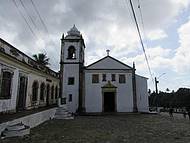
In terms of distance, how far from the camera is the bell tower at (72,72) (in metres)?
26.5

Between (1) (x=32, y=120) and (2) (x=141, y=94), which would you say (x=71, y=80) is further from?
(1) (x=32, y=120)

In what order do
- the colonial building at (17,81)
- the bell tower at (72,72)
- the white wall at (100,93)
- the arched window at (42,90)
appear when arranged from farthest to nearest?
the white wall at (100,93) < the bell tower at (72,72) < the arched window at (42,90) < the colonial building at (17,81)

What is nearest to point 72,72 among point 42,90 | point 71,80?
point 71,80

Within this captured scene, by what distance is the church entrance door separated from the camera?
90.7 feet

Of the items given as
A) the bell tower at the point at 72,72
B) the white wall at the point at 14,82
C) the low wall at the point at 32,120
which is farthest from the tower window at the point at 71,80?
the low wall at the point at 32,120

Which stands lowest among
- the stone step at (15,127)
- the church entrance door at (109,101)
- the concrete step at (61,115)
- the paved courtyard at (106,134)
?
the paved courtyard at (106,134)

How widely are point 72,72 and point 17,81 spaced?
1275 cm

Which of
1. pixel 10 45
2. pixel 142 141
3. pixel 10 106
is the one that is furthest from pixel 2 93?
pixel 142 141

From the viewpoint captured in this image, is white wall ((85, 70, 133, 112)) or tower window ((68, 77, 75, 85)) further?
tower window ((68, 77, 75, 85))

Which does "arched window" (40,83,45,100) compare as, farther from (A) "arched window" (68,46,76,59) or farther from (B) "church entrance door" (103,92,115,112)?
(B) "church entrance door" (103,92,115,112)

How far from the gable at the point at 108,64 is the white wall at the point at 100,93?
640 millimetres

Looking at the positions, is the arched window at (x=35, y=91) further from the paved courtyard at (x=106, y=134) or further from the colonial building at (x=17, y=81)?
the paved courtyard at (x=106, y=134)

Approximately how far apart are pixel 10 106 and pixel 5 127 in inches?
188

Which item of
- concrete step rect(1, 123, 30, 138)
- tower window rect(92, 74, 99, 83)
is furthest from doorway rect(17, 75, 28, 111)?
tower window rect(92, 74, 99, 83)
